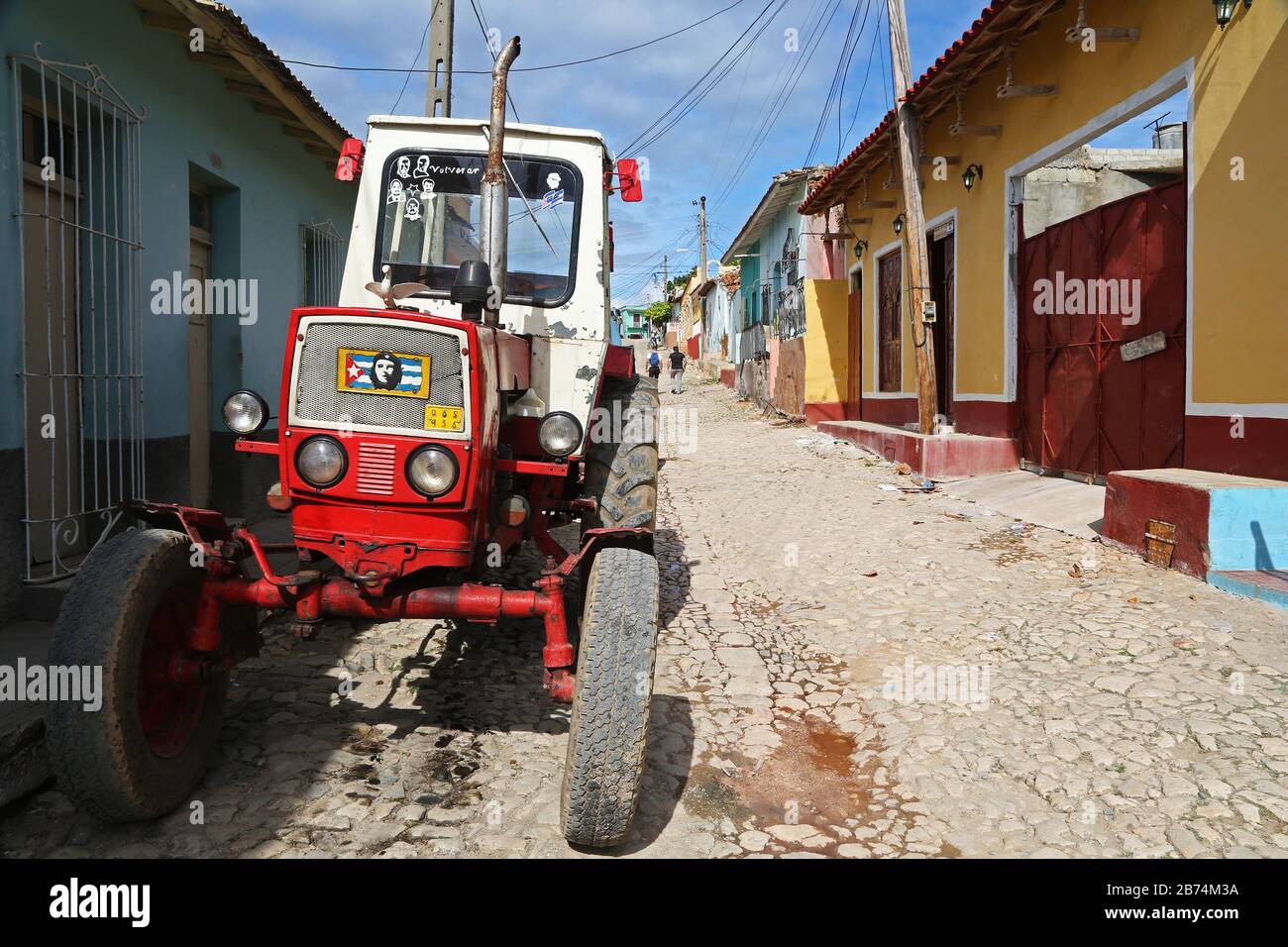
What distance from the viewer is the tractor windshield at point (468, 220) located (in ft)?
14.1

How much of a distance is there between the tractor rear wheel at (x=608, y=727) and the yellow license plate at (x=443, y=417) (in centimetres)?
81

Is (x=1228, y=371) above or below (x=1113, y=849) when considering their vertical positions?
above

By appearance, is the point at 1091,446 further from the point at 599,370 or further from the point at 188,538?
the point at 188,538

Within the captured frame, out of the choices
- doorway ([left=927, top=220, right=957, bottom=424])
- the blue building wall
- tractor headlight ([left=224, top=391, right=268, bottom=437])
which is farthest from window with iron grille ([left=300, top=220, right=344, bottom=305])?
doorway ([left=927, top=220, right=957, bottom=424])

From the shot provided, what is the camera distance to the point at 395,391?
2971mm

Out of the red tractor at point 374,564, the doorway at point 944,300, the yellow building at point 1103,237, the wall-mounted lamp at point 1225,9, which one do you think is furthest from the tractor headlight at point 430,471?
the doorway at point 944,300

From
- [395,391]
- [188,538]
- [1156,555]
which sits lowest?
[1156,555]

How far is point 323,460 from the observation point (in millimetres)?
2947

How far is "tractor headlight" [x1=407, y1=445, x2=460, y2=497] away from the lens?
2941 millimetres

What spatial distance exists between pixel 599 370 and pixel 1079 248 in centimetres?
586

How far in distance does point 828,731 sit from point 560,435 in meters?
1.79
